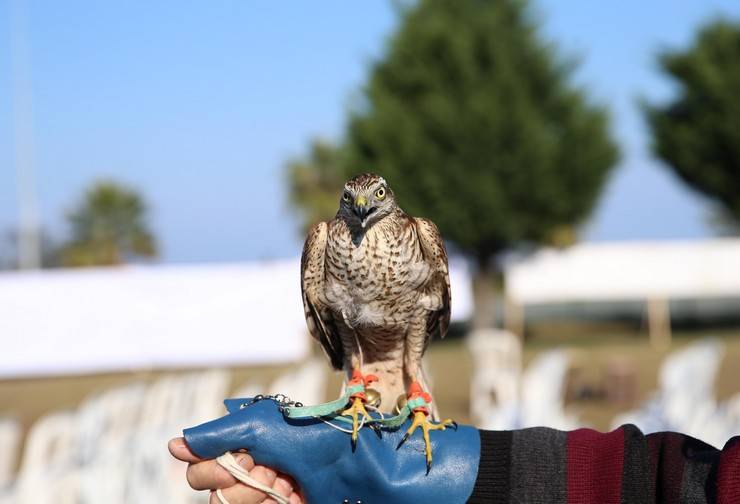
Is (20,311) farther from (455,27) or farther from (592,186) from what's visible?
(592,186)

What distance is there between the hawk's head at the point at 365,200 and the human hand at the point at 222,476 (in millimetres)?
719

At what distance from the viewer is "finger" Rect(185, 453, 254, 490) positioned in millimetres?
2072

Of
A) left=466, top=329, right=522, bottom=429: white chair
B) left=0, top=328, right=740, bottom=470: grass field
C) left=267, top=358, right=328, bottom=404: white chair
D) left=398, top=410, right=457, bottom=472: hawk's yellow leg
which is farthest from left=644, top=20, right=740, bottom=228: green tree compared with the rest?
left=398, top=410, right=457, bottom=472: hawk's yellow leg

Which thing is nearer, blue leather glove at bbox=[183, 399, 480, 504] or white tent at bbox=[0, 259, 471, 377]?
blue leather glove at bbox=[183, 399, 480, 504]

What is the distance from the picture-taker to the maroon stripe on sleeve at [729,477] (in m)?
1.95

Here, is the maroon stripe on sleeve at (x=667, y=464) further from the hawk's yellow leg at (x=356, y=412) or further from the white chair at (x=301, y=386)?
the white chair at (x=301, y=386)

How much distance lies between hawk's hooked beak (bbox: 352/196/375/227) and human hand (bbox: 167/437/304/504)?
714 millimetres

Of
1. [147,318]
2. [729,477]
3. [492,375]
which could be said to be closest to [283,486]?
[729,477]

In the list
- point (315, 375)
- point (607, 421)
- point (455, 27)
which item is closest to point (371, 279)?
point (315, 375)

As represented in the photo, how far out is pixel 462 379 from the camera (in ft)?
50.1

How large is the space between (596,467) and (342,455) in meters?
0.70

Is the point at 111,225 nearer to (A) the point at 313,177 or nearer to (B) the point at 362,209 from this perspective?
(A) the point at 313,177

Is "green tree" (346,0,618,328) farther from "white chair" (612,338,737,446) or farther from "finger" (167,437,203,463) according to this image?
"finger" (167,437,203,463)

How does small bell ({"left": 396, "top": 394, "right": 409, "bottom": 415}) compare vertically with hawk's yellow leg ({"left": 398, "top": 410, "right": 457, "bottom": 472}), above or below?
above
